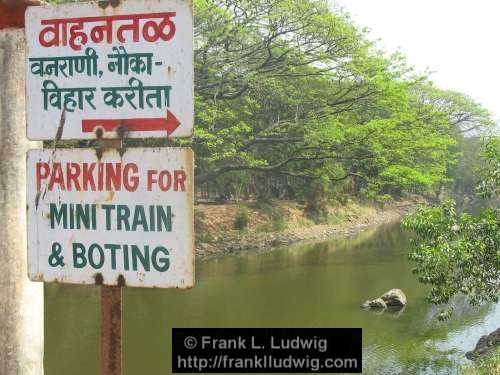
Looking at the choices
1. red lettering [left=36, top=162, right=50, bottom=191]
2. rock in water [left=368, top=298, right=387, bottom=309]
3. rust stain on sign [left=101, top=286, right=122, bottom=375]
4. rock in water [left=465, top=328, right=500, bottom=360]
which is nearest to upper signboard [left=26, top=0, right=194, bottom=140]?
red lettering [left=36, top=162, right=50, bottom=191]

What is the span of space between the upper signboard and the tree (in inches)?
289

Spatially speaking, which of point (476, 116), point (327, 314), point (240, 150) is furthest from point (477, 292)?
point (476, 116)

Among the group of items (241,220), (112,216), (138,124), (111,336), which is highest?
(138,124)

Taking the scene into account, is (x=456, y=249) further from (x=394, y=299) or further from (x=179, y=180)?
(x=179, y=180)

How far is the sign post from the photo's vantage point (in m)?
2.64

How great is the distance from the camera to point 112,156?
270cm

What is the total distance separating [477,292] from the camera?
937 centimetres

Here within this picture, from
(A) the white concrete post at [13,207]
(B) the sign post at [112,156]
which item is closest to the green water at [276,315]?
(A) the white concrete post at [13,207]

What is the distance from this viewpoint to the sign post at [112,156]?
2.64m

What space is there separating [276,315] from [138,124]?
1303 cm

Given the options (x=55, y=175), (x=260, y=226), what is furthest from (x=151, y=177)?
(x=260, y=226)

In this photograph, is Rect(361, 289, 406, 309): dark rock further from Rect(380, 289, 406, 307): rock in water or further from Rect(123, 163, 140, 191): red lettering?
Rect(123, 163, 140, 191): red lettering

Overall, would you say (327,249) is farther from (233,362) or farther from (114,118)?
(114,118)

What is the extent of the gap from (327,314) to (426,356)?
11.6 ft
